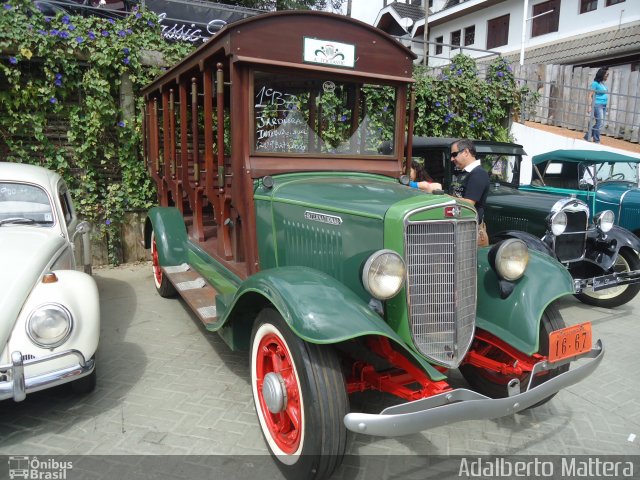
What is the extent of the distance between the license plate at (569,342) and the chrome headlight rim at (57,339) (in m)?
2.58

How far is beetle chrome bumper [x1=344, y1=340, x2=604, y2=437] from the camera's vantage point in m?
1.92

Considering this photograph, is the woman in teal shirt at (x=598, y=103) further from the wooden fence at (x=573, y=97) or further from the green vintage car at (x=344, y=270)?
the green vintage car at (x=344, y=270)

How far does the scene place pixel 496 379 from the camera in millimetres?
3002

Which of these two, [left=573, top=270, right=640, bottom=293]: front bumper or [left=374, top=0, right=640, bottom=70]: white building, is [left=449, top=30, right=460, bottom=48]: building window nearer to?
[left=374, top=0, right=640, bottom=70]: white building

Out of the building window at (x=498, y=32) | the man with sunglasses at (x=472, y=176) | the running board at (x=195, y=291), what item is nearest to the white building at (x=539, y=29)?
the building window at (x=498, y=32)

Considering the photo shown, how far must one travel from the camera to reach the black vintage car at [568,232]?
4.81 meters

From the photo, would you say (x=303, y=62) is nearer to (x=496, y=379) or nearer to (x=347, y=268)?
(x=347, y=268)

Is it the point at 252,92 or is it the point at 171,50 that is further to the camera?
the point at 171,50

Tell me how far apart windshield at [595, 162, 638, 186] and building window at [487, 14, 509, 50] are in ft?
45.1

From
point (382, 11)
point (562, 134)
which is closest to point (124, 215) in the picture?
point (562, 134)

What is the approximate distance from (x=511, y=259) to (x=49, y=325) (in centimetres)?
260

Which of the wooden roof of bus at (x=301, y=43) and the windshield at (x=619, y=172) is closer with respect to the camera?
the wooden roof of bus at (x=301, y=43)

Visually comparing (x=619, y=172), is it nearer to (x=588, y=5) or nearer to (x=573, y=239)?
(x=573, y=239)

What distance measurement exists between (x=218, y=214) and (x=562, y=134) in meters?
8.28
